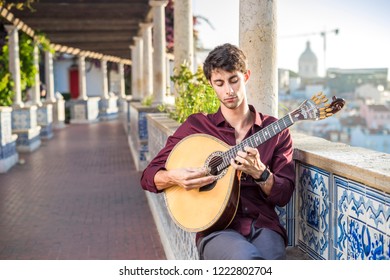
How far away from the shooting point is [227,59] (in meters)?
2.74

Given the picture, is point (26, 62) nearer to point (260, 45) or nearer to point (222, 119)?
point (260, 45)

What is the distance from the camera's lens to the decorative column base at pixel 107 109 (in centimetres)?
2820

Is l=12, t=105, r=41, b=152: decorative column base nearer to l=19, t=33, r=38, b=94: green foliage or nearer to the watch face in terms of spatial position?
l=19, t=33, r=38, b=94: green foliage

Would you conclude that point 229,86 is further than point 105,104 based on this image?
No

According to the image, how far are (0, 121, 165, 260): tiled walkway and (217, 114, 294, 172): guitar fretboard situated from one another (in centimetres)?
309

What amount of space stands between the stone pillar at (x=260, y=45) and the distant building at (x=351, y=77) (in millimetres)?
45912

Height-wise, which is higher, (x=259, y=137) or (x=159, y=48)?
(x=159, y=48)

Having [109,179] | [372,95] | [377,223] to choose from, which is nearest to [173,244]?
[377,223]

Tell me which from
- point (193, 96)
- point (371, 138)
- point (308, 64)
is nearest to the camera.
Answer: point (193, 96)

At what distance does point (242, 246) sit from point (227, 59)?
0.73 meters

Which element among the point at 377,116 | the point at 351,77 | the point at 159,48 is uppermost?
the point at 159,48

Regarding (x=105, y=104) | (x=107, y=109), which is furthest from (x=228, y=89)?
(x=107, y=109)

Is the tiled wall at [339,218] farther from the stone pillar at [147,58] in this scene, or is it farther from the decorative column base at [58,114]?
the decorative column base at [58,114]
